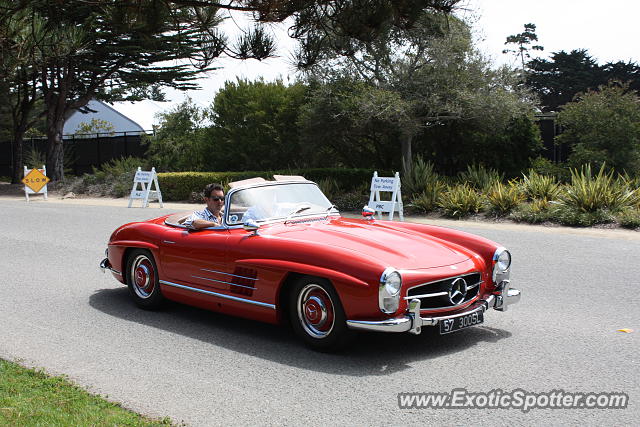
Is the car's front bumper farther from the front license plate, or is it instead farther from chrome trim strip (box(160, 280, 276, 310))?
chrome trim strip (box(160, 280, 276, 310))

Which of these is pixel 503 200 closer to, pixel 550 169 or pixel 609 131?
pixel 550 169

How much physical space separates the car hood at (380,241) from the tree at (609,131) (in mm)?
15777

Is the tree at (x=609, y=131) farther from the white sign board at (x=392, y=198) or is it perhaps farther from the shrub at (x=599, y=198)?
the white sign board at (x=392, y=198)

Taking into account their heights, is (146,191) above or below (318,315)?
above

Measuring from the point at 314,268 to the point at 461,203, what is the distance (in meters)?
11.6

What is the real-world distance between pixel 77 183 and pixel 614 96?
2078 cm

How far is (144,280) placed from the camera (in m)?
7.21

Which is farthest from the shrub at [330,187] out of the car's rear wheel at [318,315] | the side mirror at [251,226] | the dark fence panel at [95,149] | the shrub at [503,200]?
the dark fence panel at [95,149]

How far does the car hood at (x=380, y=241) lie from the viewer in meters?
5.51

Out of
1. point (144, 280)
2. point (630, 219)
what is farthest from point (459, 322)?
point (630, 219)

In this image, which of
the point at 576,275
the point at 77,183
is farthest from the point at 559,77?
the point at 576,275

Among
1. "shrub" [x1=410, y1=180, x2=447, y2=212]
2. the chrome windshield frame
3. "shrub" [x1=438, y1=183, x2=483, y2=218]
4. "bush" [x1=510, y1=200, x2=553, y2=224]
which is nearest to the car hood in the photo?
the chrome windshield frame

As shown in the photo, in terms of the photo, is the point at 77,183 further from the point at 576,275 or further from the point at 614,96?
the point at 576,275

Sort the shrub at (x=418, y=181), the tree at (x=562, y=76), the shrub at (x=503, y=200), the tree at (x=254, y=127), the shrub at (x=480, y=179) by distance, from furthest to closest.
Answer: the tree at (x=562, y=76)
the tree at (x=254, y=127)
the shrub at (x=418, y=181)
the shrub at (x=480, y=179)
the shrub at (x=503, y=200)
